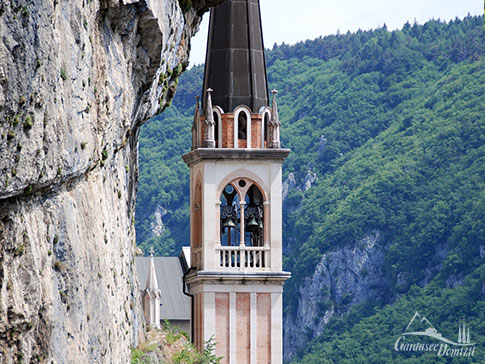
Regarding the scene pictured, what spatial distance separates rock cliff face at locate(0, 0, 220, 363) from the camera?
17.2m

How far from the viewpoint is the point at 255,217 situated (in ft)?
183

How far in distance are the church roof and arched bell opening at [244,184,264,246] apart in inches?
670

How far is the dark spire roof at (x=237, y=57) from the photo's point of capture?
181 ft

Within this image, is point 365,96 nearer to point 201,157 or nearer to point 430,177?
point 430,177

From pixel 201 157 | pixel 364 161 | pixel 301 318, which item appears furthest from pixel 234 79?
pixel 364 161

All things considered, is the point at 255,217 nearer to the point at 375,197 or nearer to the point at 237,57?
the point at 237,57

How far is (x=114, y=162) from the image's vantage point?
2542 centimetres

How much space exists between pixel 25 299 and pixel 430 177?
4759 inches

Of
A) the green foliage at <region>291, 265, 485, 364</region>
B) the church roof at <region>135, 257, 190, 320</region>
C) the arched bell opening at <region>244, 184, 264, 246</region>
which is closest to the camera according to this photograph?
the arched bell opening at <region>244, 184, 264, 246</region>

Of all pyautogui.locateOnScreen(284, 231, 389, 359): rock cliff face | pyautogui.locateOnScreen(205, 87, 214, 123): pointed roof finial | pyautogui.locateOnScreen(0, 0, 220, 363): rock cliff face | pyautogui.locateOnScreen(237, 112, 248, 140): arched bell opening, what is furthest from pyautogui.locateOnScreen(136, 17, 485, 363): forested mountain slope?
pyautogui.locateOnScreen(0, 0, 220, 363): rock cliff face

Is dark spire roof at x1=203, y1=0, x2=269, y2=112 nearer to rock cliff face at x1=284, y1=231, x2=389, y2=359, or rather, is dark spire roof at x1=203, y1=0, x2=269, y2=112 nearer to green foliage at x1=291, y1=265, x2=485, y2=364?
green foliage at x1=291, y1=265, x2=485, y2=364

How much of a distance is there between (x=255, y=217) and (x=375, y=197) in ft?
289

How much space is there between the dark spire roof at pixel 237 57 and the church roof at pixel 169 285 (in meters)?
18.7

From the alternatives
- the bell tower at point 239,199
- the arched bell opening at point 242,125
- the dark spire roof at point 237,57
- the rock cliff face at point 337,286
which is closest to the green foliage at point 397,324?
the rock cliff face at point 337,286
